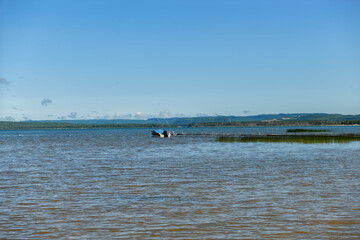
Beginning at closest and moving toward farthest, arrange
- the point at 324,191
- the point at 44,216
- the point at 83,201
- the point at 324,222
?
the point at 324,222 < the point at 44,216 < the point at 83,201 < the point at 324,191

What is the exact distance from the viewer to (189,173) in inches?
1118

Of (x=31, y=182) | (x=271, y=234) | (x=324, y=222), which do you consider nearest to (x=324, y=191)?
(x=324, y=222)

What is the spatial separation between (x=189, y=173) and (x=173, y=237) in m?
16.0

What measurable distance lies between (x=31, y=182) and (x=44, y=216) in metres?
10.1

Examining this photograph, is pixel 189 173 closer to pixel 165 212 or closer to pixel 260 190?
pixel 260 190

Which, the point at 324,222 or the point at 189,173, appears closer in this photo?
the point at 324,222

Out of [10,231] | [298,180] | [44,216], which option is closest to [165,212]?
[44,216]

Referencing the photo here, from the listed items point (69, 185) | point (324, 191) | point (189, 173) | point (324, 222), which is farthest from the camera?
point (189, 173)

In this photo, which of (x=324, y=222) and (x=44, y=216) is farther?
(x=44, y=216)

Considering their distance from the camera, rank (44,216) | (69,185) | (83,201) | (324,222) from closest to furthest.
Result: (324,222) → (44,216) → (83,201) → (69,185)

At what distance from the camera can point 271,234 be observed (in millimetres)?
12547

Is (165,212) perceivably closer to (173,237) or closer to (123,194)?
(173,237)

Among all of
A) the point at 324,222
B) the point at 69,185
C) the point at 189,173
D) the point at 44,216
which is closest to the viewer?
the point at 324,222

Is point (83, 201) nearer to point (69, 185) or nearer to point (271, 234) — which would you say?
point (69, 185)
